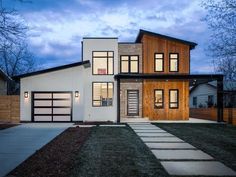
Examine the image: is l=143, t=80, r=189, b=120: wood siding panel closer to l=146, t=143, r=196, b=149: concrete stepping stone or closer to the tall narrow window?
the tall narrow window

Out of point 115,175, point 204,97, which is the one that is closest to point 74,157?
point 115,175

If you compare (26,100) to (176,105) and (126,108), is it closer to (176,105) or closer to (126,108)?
(126,108)

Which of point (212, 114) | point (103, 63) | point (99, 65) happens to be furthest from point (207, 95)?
point (99, 65)

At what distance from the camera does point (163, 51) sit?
77.7 ft

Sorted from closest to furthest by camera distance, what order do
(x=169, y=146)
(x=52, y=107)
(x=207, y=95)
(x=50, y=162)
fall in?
(x=50, y=162) < (x=169, y=146) < (x=52, y=107) < (x=207, y=95)

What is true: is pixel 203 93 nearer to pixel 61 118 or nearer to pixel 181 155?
pixel 61 118

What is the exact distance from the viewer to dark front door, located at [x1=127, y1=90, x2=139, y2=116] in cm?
2370

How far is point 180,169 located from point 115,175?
1593 millimetres

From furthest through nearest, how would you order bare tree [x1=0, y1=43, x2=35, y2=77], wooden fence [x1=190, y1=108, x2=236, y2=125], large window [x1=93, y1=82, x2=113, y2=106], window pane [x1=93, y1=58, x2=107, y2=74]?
bare tree [x1=0, y1=43, x2=35, y2=77], window pane [x1=93, y1=58, x2=107, y2=74], large window [x1=93, y1=82, x2=113, y2=106], wooden fence [x1=190, y1=108, x2=236, y2=125]

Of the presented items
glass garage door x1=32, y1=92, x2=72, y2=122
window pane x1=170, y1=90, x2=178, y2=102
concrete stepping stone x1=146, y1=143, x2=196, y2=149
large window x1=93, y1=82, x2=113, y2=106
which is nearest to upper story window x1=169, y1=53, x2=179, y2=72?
window pane x1=170, y1=90, x2=178, y2=102

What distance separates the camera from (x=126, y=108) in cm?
2370

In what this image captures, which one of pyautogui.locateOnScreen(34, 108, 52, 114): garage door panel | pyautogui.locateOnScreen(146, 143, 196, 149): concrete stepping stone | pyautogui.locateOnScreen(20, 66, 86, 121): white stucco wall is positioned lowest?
pyautogui.locateOnScreen(146, 143, 196, 149): concrete stepping stone

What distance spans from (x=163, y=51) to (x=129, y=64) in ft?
9.25

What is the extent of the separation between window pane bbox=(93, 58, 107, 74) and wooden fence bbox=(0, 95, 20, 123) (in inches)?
233
